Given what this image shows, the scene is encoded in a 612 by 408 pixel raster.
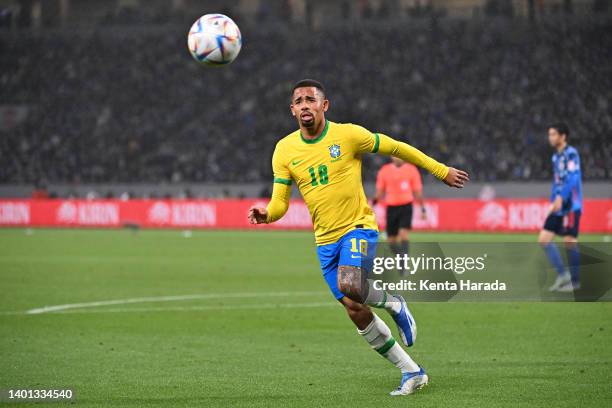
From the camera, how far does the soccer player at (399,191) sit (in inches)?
734

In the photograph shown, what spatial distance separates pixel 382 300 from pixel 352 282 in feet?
1.53

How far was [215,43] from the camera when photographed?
10.3 m

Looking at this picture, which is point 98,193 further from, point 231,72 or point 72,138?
point 231,72

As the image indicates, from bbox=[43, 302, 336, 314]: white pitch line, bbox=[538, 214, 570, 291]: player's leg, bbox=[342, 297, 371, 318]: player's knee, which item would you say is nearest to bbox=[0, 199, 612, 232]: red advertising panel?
bbox=[538, 214, 570, 291]: player's leg

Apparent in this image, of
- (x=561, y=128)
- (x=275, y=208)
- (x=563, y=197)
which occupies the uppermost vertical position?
(x=561, y=128)

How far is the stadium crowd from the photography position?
4122 centimetres

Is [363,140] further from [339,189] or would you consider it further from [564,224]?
[564,224]

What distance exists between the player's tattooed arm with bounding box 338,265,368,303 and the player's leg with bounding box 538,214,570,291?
7.73 meters

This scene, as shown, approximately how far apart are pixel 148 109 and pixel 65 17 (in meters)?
10.6

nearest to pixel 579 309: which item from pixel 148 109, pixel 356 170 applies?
pixel 356 170

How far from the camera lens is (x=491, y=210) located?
3409cm

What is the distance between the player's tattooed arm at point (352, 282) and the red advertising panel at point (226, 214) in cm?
2557

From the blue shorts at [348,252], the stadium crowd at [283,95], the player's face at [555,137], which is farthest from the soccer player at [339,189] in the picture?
the stadium crowd at [283,95]

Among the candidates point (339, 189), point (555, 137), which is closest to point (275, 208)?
point (339, 189)
